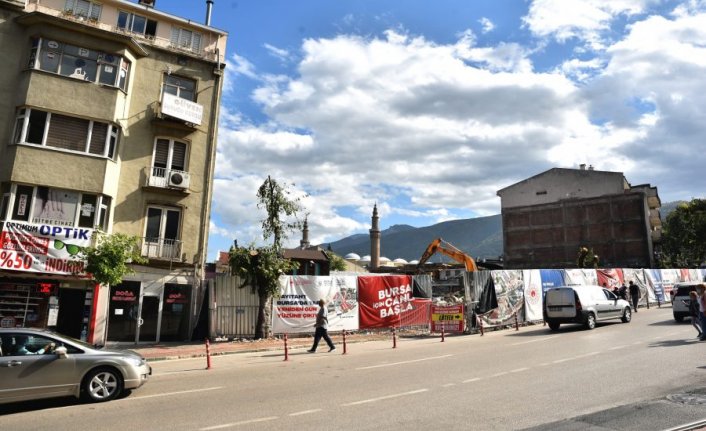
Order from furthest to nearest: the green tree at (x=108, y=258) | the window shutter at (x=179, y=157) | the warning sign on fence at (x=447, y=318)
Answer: the window shutter at (x=179, y=157) → the warning sign on fence at (x=447, y=318) → the green tree at (x=108, y=258)

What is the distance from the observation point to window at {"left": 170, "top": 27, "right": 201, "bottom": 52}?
23.9m

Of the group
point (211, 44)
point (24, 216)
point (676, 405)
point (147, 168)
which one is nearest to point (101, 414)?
point (676, 405)

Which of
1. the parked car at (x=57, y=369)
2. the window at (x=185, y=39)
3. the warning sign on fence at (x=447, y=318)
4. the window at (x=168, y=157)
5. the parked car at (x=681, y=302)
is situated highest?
the window at (x=185, y=39)

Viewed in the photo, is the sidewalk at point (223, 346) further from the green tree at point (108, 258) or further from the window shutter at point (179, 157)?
the window shutter at point (179, 157)

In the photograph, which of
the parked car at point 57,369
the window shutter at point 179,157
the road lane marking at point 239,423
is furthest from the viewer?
the window shutter at point 179,157

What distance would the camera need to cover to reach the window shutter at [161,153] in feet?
72.0

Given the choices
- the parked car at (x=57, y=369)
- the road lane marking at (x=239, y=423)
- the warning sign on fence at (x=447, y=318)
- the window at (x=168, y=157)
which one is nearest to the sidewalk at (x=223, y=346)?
the warning sign on fence at (x=447, y=318)

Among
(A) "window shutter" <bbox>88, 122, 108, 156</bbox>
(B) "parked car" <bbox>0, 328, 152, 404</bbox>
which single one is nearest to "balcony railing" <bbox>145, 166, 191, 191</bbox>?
(A) "window shutter" <bbox>88, 122, 108, 156</bbox>

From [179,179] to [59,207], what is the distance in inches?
195

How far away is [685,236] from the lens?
5856 centimetres

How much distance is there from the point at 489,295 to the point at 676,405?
15.4 meters

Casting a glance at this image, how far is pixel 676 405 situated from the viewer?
6.97m

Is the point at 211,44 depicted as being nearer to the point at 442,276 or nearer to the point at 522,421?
the point at 442,276

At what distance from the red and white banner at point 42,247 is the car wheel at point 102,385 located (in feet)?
34.6
